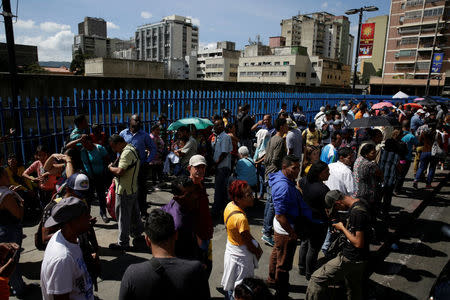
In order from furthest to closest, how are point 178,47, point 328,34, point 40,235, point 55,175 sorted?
1. point 178,47
2. point 328,34
3. point 55,175
4. point 40,235

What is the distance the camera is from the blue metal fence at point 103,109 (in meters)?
5.77

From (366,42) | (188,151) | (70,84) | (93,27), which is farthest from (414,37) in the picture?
(93,27)

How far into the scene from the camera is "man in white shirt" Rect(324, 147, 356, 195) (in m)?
4.27

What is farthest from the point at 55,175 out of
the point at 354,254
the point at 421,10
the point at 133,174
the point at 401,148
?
the point at 421,10

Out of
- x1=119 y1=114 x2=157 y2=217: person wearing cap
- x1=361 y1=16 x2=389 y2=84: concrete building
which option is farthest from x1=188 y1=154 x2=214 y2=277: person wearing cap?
x1=361 y1=16 x2=389 y2=84: concrete building

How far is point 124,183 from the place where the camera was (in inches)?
165

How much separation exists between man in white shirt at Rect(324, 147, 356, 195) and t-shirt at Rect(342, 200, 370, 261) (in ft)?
4.68

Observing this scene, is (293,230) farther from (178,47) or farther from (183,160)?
(178,47)

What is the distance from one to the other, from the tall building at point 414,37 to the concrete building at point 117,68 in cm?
5572

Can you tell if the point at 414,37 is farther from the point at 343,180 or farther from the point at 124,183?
the point at 124,183

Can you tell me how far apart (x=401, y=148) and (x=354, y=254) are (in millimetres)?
4121

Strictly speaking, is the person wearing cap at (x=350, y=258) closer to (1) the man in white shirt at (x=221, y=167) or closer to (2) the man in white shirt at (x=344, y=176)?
(2) the man in white shirt at (x=344, y=176)

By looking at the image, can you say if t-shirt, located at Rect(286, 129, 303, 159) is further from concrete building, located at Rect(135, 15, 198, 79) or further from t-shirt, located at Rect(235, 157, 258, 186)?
concrete building, located at Rect(135, 15, 198, 79)

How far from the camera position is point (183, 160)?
227 inches
